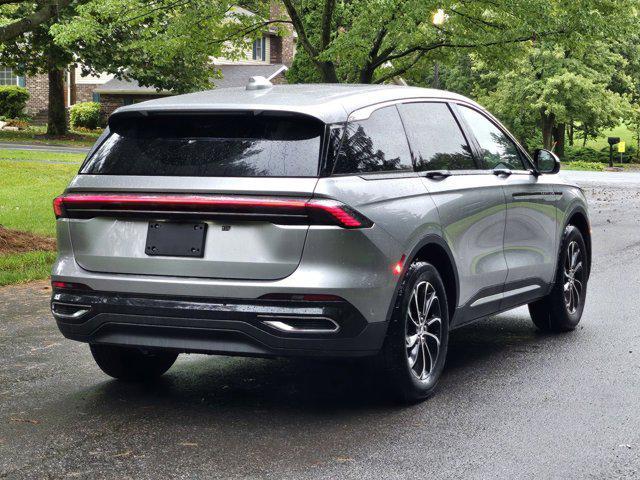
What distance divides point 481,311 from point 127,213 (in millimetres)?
2462

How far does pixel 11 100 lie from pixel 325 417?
50968 mm

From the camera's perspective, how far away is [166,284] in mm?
5609

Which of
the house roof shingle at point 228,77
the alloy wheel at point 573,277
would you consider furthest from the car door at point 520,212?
the house roof shingle at point 228,77

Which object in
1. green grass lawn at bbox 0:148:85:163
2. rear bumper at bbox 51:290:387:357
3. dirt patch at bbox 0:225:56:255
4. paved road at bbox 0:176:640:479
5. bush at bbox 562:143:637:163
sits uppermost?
rear bumper at bbox 51:290:387:357

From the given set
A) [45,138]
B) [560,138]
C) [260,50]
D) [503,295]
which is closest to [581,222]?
[503,295]

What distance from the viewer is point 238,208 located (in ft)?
18.0

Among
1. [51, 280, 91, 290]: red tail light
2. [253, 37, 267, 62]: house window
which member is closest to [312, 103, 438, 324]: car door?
[51, 280, 91, 290]: red tail light

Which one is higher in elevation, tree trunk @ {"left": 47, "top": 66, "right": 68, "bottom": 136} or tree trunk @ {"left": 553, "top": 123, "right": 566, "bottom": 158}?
tree trunk @ {"left": 47, "top": 66, "right": 68, "bottom": 136}

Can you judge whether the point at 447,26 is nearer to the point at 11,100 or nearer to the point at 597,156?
the point at 11,100

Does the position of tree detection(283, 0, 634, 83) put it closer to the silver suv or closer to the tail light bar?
the silver suv

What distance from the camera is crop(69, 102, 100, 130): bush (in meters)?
54.1

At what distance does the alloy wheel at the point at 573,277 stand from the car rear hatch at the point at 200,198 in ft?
11.3

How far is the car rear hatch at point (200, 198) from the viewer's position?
547cm

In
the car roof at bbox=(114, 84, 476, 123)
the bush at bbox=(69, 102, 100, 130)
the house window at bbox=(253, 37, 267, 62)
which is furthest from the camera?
the house window at bbox=(253, 37, 267, 62)
